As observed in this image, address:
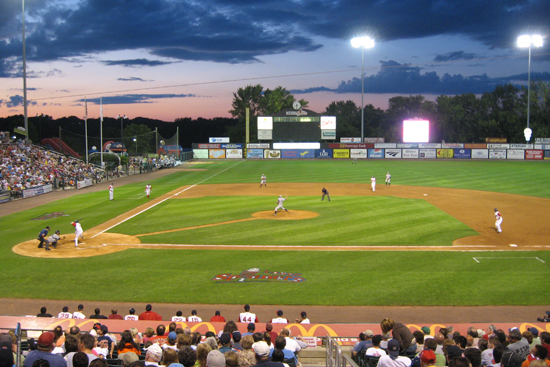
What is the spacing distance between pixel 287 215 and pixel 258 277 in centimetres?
1161

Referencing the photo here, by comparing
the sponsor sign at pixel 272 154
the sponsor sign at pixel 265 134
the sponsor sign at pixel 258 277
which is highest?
the sponsor sign at pixel 265 134

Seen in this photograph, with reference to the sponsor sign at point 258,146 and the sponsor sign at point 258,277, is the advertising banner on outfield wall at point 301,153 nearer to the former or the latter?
the sponsor sign at point 258,146

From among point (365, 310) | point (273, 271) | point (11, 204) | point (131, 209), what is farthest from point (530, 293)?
point (11, 204)

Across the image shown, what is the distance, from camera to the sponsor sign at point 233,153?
90.4 meters

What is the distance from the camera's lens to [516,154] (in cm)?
8100

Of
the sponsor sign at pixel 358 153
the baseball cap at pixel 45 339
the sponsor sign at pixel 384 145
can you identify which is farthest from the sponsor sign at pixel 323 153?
the baseball cap at pixel 45 339

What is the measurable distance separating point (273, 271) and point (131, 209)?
17.1 metres

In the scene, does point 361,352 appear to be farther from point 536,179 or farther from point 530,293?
point 536,179

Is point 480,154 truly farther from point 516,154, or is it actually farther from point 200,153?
point 200,153

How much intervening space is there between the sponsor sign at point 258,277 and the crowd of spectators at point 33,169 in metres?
27.9

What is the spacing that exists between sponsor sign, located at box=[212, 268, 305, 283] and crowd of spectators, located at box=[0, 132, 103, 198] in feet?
91.4

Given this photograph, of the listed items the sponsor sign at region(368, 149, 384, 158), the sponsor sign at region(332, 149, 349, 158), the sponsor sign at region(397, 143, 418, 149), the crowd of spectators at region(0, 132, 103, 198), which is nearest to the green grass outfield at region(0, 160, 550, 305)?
the crowd of spectators at region(0, 132, 103, 198)

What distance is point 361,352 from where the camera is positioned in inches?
298

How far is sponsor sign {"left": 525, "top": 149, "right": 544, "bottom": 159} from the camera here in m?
79.3
